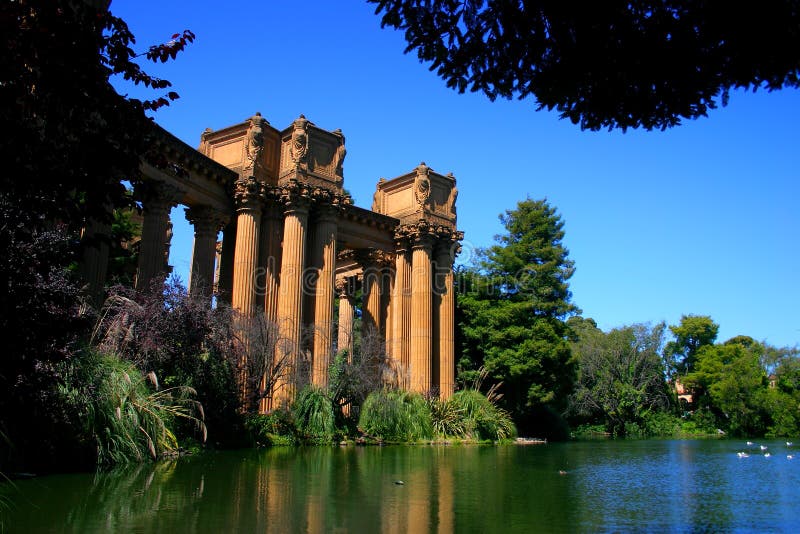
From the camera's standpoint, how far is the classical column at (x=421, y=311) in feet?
97.7

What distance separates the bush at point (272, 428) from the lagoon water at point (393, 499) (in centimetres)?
424

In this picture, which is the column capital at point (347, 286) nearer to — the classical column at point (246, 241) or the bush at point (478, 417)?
the bush at point (478, 417)

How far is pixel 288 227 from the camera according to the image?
25938mm

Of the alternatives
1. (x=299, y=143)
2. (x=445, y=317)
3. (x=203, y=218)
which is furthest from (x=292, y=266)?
(x=445, y=317)

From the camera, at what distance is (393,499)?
9188 millimetres

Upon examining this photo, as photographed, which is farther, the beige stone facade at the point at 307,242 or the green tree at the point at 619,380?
the green tree at the point at 619,380

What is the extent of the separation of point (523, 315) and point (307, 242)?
12847 mm

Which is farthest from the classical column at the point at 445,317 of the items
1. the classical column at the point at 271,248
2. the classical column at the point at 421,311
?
the classical column at the point at 271,248

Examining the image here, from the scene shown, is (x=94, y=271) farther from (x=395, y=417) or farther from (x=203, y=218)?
(x=395, y=417)

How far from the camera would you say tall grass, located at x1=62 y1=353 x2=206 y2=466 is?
11617 mm

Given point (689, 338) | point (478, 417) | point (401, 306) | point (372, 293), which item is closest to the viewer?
point (478, 417)

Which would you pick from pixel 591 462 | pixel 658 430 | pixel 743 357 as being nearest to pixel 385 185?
pixel 591 462

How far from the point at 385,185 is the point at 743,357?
3631 centimetres

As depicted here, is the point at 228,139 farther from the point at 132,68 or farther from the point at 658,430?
the point at 658,430
